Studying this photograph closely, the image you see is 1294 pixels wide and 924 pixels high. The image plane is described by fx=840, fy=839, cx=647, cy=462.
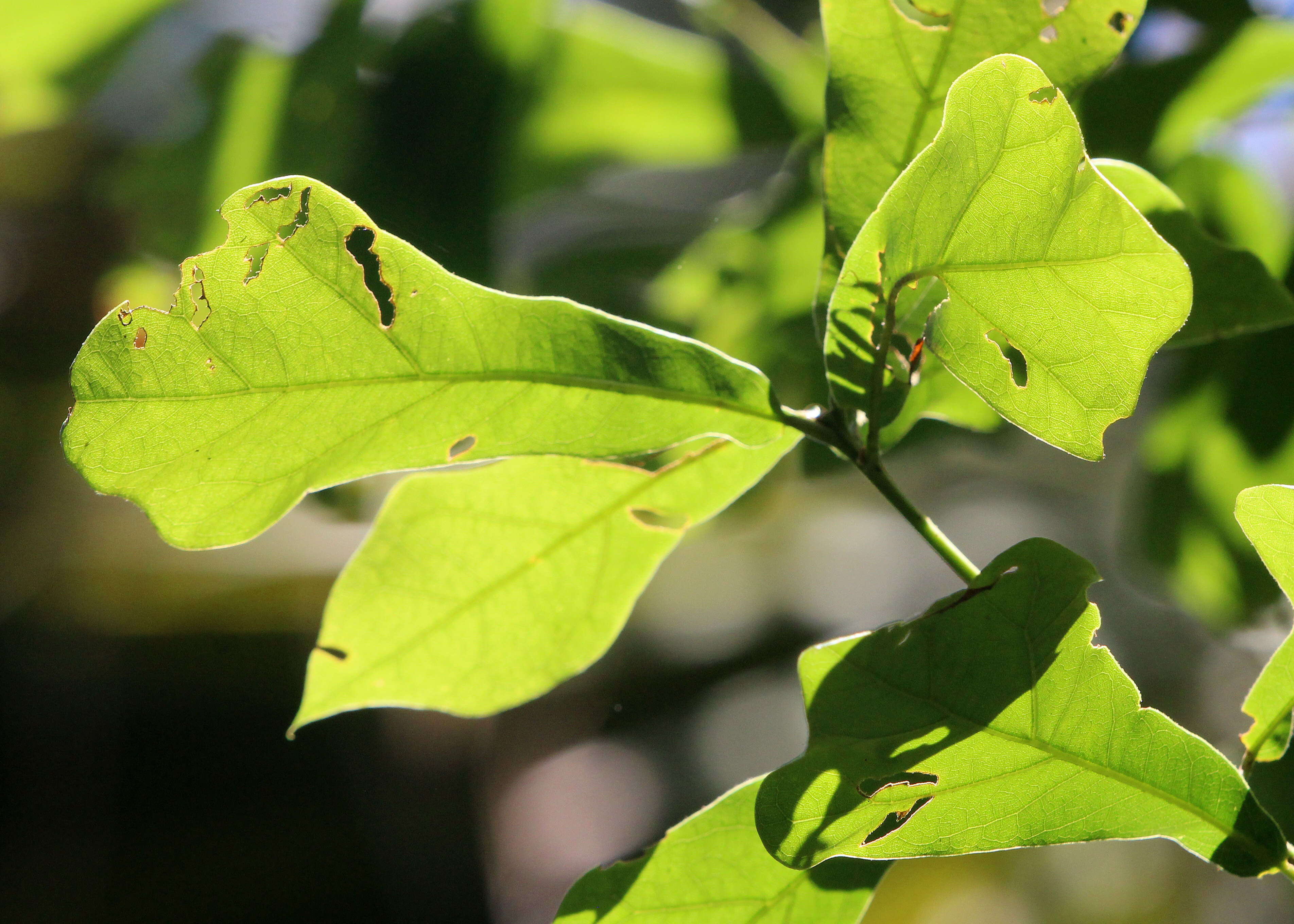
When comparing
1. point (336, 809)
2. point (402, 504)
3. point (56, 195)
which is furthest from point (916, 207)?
point (336, 809)

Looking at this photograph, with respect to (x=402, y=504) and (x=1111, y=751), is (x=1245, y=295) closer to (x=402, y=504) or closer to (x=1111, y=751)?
(x=1111, y=751)

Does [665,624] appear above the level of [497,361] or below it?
below

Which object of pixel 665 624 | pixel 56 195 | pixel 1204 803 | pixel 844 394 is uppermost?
pixel 844 394

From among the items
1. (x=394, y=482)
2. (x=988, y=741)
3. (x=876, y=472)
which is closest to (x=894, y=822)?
(x=988, y=741)

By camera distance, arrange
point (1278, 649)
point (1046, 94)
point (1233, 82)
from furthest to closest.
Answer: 1. point (1233, 82)
2. point (1278, 649)
3. point (1046, 94)

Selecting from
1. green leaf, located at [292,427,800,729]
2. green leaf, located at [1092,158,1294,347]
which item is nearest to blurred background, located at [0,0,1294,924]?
green leaf, located at [292,427,800,729]

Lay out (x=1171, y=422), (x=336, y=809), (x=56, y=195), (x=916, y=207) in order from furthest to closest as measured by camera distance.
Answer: (x=336, y=809)
(x=56, y=195)
(x=1171, y=422)
(x=916, y=207)

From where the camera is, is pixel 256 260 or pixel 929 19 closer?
pixel 256 260

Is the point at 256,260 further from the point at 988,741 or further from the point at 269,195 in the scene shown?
the point at 988,741
